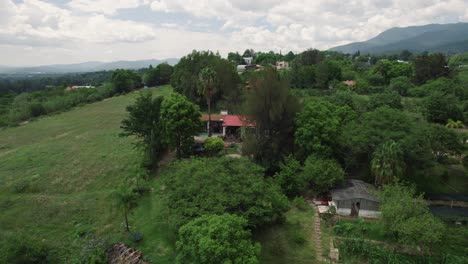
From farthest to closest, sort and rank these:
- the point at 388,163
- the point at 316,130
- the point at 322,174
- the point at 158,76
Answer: the point at 158,76, the point at 316,130, the point at 322,174, the point at 388,163

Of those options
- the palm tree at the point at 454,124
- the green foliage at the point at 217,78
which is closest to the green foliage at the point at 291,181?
the green foliage at the point at 217,78

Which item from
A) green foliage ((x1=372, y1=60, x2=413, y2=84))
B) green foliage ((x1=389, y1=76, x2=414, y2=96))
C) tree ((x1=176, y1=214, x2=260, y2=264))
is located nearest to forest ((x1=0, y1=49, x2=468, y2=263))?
tree ((x1=176, y1=214, x2=260, y2=264))

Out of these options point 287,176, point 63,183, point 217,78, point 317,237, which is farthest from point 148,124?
point 317,237

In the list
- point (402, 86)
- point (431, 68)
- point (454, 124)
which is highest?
point (431, 68)

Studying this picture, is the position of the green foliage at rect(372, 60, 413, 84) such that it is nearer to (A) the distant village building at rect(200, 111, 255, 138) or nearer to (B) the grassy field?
(A) the distant village building at rect(200, 111, 255, 138)

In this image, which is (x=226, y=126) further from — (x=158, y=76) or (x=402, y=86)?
(x=158, y=76)

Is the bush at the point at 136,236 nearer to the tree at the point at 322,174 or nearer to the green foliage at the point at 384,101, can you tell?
the tree at the point at 322,174
